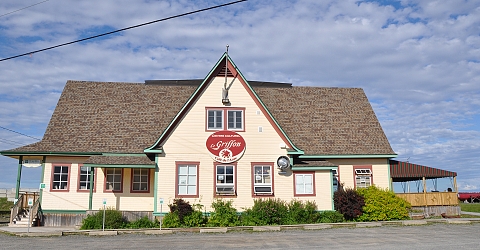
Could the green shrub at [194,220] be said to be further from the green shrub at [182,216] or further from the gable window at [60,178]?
the gable window at [60,178]

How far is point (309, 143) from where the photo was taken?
981 inches

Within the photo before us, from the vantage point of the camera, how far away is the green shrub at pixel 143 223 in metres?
20.1

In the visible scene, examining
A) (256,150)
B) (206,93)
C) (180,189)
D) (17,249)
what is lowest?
(17,249)

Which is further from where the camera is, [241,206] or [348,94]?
[348,94]

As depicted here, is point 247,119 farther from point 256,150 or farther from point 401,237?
point 401,237

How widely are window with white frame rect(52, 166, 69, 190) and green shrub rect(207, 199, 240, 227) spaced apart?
8746 mm

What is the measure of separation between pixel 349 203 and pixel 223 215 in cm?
672

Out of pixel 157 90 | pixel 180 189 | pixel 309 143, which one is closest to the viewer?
pixel 180 189

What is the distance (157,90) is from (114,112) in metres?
3.48

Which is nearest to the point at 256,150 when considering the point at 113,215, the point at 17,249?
the point at 113,215

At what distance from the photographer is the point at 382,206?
21.9m

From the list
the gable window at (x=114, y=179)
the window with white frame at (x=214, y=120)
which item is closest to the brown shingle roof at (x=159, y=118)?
the gable window at (x=114, y=179)

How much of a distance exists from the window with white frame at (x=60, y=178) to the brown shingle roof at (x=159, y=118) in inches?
43.5

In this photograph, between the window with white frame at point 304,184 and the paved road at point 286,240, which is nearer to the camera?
the paved road at point 286,240
